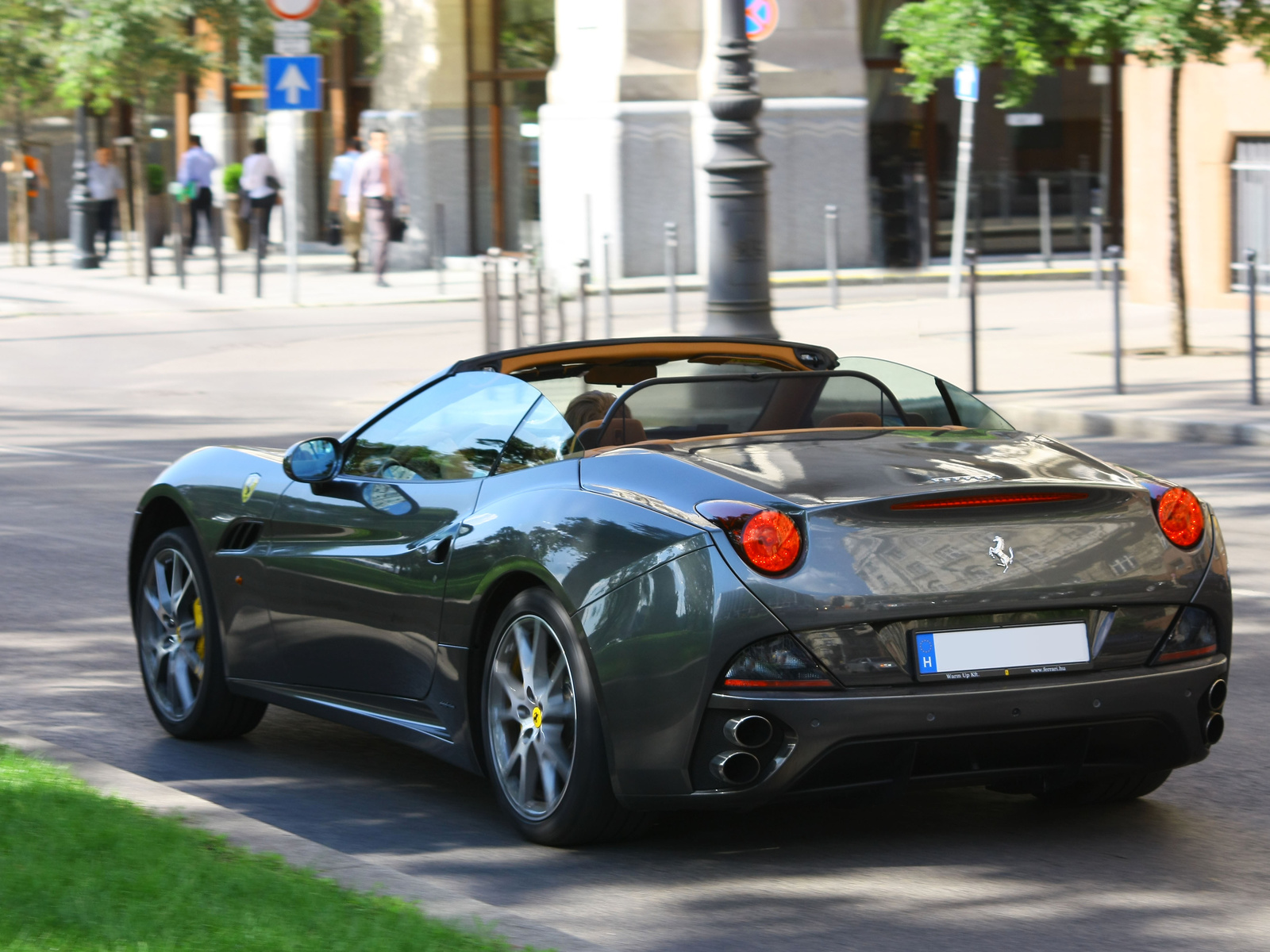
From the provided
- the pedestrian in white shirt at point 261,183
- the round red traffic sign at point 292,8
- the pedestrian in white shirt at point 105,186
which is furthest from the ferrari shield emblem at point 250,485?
the pedestrian in white shirt at point 105,186

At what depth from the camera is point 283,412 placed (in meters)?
16.9

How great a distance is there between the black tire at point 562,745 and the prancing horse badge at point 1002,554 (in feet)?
3.19

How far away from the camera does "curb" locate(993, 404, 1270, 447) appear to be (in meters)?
13.9

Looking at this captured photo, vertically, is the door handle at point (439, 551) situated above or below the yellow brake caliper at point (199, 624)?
above

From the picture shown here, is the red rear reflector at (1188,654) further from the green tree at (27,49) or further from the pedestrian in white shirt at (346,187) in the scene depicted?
the green tree at (27,49)

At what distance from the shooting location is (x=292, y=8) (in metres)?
24.0

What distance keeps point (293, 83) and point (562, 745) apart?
65.0ft

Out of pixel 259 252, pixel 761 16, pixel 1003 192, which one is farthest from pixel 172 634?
pixel 1003 192

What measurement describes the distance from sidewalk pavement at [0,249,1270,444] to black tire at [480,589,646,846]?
957cm

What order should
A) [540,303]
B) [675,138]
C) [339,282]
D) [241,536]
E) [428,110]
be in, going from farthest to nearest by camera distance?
[428,110]
[339,282]
[675,138]
[540,303]
[241,536]

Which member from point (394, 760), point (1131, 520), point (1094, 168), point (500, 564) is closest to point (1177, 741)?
point (1131, 520)

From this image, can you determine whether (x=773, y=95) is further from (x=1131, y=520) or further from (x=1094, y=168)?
(x=1131, y=520)

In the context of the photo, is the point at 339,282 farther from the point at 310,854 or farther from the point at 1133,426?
the point at 310,854

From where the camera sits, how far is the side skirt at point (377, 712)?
5.53 m
